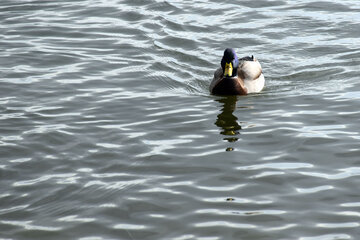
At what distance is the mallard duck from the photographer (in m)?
12.9

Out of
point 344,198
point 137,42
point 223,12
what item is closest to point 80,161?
point 344,198

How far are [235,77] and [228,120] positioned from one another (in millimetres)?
1981

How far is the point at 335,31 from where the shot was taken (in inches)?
621

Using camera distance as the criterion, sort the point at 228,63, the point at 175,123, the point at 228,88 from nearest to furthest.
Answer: the point at 175,123 < the point at 228,88 < the point at 228,63

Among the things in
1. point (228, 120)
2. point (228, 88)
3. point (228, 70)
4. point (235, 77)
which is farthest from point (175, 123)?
point (235, 77)

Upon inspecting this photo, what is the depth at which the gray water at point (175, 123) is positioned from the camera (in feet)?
26.0

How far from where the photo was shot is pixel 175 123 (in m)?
10.9

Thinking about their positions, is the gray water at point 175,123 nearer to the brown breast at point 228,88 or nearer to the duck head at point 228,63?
the brown breast at point 228,88

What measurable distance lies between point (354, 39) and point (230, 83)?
3560 mm

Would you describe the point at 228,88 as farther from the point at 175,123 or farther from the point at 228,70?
the point at 175,123

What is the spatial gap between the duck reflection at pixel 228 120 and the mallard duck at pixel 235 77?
19 cm

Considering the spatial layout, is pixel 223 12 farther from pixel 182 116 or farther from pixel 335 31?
pixel 182 116

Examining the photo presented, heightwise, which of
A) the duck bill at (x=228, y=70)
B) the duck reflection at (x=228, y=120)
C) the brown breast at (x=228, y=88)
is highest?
the duck bill at (x=228, y=70)

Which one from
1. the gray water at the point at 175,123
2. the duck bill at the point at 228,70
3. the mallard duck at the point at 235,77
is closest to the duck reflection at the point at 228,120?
the gray water at the point at 175,123
